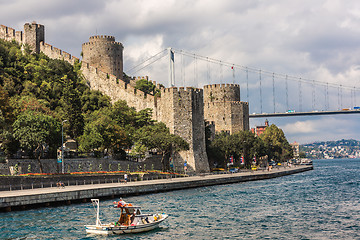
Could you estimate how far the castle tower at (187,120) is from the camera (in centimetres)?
4597

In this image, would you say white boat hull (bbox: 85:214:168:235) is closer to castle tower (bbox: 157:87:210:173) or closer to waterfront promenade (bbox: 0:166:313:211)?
waterfront promenade (bbox: 0:166:313:211)

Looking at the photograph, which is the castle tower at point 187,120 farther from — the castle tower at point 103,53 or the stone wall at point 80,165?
the castle tower at point 103,53

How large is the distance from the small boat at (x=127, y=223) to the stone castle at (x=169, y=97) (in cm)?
2441

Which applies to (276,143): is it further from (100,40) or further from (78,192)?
(78,192)

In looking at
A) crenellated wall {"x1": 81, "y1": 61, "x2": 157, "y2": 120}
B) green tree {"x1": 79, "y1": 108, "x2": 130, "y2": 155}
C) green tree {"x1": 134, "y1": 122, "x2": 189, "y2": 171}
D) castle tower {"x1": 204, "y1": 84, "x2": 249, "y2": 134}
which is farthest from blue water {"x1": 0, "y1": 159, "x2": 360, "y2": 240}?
castle tower {"x1": 204, "y1": 84, "x2": 249, "y2": 134}

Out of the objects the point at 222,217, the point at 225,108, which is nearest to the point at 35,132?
the point at 222,217

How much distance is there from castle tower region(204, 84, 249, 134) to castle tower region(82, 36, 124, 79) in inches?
583

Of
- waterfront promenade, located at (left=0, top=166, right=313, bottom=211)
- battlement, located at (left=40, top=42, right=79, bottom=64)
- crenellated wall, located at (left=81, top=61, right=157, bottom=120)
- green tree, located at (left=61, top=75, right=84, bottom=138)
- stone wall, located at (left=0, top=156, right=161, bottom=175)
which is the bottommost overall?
waterfront promenade, located at (left=0, top=166, right=313, bottom=211)

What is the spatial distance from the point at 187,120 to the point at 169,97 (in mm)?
2917

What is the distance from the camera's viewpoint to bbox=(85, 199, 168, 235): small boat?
20.0m

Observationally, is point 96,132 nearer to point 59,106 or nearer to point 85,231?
point 59,106

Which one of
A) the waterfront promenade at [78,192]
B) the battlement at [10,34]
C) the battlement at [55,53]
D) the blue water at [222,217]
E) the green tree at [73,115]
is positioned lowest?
the blue water at [222,217]

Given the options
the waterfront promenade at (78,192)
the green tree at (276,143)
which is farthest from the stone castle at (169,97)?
the green tree at (276,143)

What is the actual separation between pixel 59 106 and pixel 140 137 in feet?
31.2
